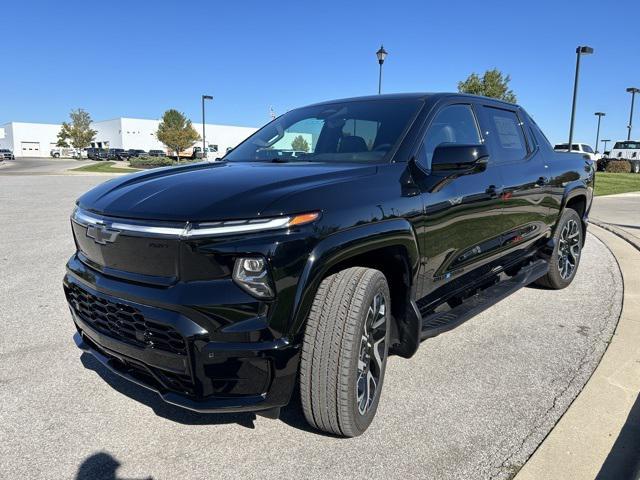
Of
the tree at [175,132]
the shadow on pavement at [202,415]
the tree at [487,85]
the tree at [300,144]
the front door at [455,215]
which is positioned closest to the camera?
the shadow on pavement at [202,415]

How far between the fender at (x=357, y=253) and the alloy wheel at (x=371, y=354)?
7.9 inches

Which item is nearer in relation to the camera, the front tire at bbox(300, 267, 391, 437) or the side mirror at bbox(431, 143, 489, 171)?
the front tire at bbox(300, 267, 391, 437)

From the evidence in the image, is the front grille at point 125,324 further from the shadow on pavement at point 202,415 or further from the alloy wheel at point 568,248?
the alloy wheel at point 568,248

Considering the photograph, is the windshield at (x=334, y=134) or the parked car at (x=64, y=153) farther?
the parked car at (x=64, y=153)

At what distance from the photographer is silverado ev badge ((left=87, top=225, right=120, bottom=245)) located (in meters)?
2.31

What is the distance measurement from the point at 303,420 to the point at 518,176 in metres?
2.61

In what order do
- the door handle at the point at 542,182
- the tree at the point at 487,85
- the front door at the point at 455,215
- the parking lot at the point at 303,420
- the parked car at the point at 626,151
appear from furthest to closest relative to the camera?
1. the parked car at the point at 626,151
2. the tree at the point at 487,85
3. the door handle at the point at 542,182
4. the front door at the point at 455,215
5. the parking lot at the point at 303,420

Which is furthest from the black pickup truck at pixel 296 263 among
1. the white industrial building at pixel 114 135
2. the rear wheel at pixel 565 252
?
the white industrial building at pixel 114 135

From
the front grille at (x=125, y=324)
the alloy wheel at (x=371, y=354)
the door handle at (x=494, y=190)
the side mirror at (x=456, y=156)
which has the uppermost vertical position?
the side mirror at (x=456, y=156)

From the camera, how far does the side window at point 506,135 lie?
3920 millimetres

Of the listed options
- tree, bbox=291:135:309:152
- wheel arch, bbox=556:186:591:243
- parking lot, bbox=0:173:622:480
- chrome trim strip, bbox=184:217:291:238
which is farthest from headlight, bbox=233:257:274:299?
wheel arch, bbox=556:186:591:243

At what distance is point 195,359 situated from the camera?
2.05 m

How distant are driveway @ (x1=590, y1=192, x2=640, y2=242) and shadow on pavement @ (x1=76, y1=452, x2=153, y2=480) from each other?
329 inches

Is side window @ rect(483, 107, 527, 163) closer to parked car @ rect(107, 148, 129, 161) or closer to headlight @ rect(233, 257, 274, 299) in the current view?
headlight @ rect(233, 257, 274, 299)
